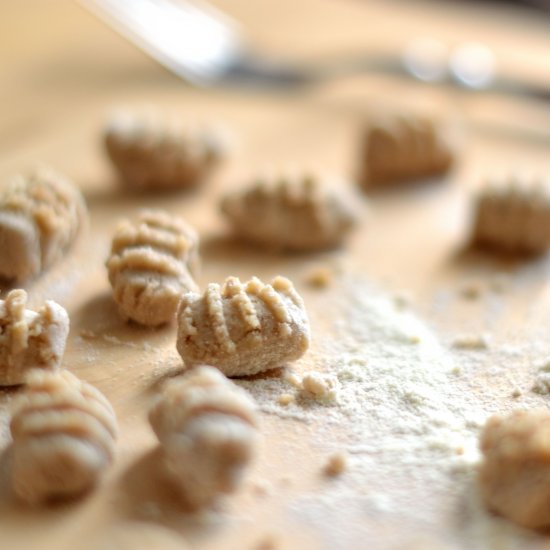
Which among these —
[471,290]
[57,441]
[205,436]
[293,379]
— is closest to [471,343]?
[471,290]

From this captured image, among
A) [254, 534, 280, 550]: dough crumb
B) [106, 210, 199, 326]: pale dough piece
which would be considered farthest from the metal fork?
[254, 534, 280, 550]: dough crumb

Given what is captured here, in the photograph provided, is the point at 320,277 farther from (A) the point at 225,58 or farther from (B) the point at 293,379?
(A) the point at 225,58

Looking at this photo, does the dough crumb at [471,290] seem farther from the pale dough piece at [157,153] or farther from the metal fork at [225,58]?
the metal fork at [225,58]

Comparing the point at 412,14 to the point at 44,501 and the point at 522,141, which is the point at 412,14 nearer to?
the point at 522,141

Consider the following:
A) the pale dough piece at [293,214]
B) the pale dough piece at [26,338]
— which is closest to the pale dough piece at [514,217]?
the pale dough piece at [293,214]

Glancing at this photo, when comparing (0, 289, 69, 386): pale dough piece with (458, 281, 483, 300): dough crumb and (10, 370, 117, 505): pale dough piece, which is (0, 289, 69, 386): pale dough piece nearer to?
(10, 370, 117, 505): pale dough piece
